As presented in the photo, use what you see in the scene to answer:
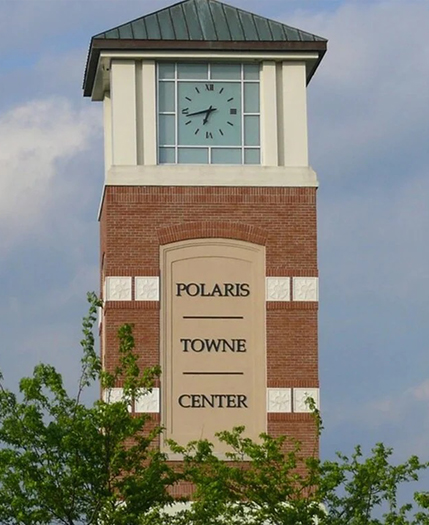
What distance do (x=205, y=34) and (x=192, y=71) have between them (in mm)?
990

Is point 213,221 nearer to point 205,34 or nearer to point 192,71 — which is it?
point 192,71

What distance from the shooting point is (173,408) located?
40.2 m

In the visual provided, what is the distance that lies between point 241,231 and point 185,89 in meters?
3.81

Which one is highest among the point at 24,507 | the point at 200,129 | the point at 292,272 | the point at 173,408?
the point at 200,129

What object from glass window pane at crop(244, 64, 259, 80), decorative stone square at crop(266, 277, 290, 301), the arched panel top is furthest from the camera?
glass window pane at crop(244, 64, 259, 80)

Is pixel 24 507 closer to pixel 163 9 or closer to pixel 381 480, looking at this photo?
pixel 381 480

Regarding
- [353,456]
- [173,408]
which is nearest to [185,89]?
[173,408]

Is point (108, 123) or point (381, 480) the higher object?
point (108, 123)

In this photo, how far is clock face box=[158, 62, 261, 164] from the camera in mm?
41562

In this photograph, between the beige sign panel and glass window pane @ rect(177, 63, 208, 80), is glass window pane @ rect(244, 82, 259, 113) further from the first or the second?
the beige sign panel

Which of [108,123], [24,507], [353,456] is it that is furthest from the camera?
[108,123]

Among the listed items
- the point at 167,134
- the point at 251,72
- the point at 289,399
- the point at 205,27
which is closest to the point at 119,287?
the point at 167,134

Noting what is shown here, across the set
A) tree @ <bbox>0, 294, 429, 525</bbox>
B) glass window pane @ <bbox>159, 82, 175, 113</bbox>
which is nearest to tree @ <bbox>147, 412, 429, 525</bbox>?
tree @ <bbox>0, 294, 429, 525</bbox>

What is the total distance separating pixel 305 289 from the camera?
40.9 m
